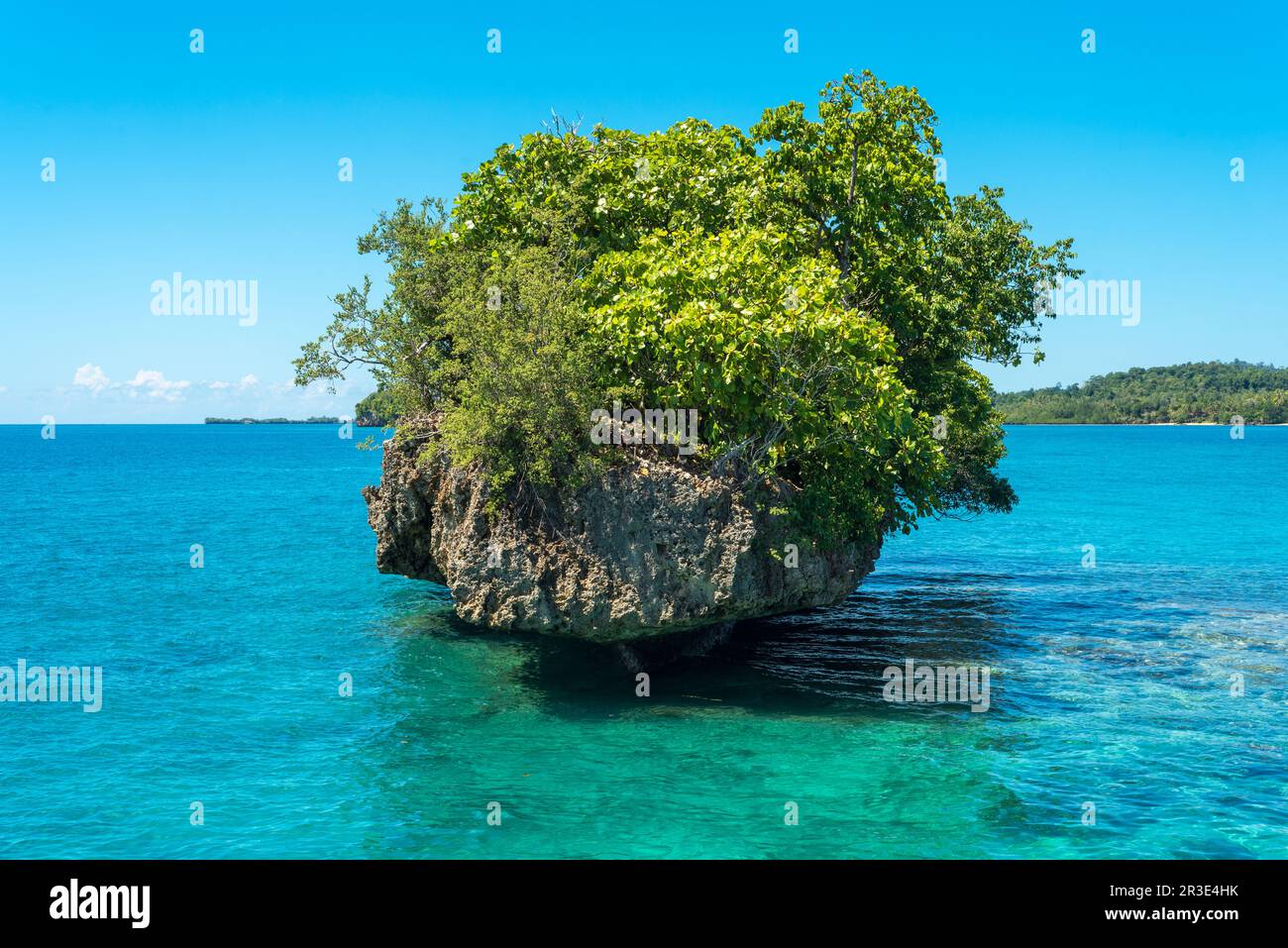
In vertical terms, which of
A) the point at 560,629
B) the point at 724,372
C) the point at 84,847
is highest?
the point at 724,372

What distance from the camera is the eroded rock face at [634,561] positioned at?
23.7 meters

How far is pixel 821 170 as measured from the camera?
26875 millimetres

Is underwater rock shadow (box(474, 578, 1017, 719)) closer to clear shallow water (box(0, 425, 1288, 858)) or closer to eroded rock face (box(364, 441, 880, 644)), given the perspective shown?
clear shallow water (box(0, 425, 1288, 858))

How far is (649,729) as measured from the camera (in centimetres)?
2334

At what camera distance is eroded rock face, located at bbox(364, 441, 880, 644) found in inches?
933

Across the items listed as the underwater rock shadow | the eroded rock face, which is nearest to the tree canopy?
the eroded rock face

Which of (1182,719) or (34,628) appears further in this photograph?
(34,628)

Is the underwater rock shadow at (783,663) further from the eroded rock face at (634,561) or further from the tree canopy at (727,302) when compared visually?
the tree canopy at (727,302)

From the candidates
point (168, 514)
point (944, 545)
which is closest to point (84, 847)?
point (944, 545)

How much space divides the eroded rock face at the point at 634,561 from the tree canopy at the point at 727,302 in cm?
103

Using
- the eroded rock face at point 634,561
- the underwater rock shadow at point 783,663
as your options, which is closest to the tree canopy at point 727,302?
the eroded rock face at point 634,561
